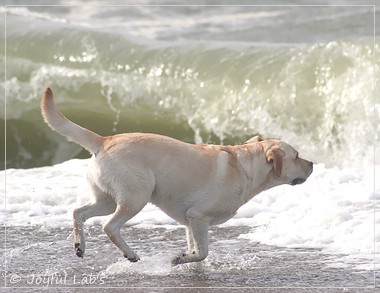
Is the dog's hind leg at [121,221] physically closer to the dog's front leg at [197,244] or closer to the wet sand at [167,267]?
the wet sand at [167,267]

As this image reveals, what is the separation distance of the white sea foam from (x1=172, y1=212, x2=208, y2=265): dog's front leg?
98 centimetres

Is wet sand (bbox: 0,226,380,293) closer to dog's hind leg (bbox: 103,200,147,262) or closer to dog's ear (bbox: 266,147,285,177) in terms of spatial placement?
dog's hind leg (bbox: 103,200,147,262)

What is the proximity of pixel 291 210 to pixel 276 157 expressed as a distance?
1625 mm

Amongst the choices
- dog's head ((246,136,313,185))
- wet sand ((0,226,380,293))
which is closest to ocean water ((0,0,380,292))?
wet sand ((0,226,380,293))

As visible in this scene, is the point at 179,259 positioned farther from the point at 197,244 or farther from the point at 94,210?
the point at 94,210

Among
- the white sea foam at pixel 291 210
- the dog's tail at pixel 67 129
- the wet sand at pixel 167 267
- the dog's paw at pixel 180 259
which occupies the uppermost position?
the dog's tail at pixel 67 129

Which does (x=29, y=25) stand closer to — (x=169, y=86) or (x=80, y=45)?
(x=80, y=45)

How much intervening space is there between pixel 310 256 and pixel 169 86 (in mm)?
6815

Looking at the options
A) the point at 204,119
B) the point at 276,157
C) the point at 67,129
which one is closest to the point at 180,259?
the point at 276,157

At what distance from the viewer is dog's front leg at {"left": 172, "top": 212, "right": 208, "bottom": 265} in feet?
20.2

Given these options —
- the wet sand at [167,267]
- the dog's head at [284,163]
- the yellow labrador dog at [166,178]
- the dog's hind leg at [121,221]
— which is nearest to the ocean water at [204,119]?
the wet sand at [167,267]

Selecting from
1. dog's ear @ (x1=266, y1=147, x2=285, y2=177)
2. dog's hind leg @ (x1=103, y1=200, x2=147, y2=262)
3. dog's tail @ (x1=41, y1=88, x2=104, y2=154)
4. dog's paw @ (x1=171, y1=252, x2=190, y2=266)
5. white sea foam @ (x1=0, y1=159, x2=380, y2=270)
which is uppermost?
dog's tail @ (x1=41, y1=88, x2=104, y2=154)

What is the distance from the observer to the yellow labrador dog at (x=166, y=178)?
20.1 ft

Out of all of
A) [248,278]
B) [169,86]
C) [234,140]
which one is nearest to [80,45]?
[169,86]
